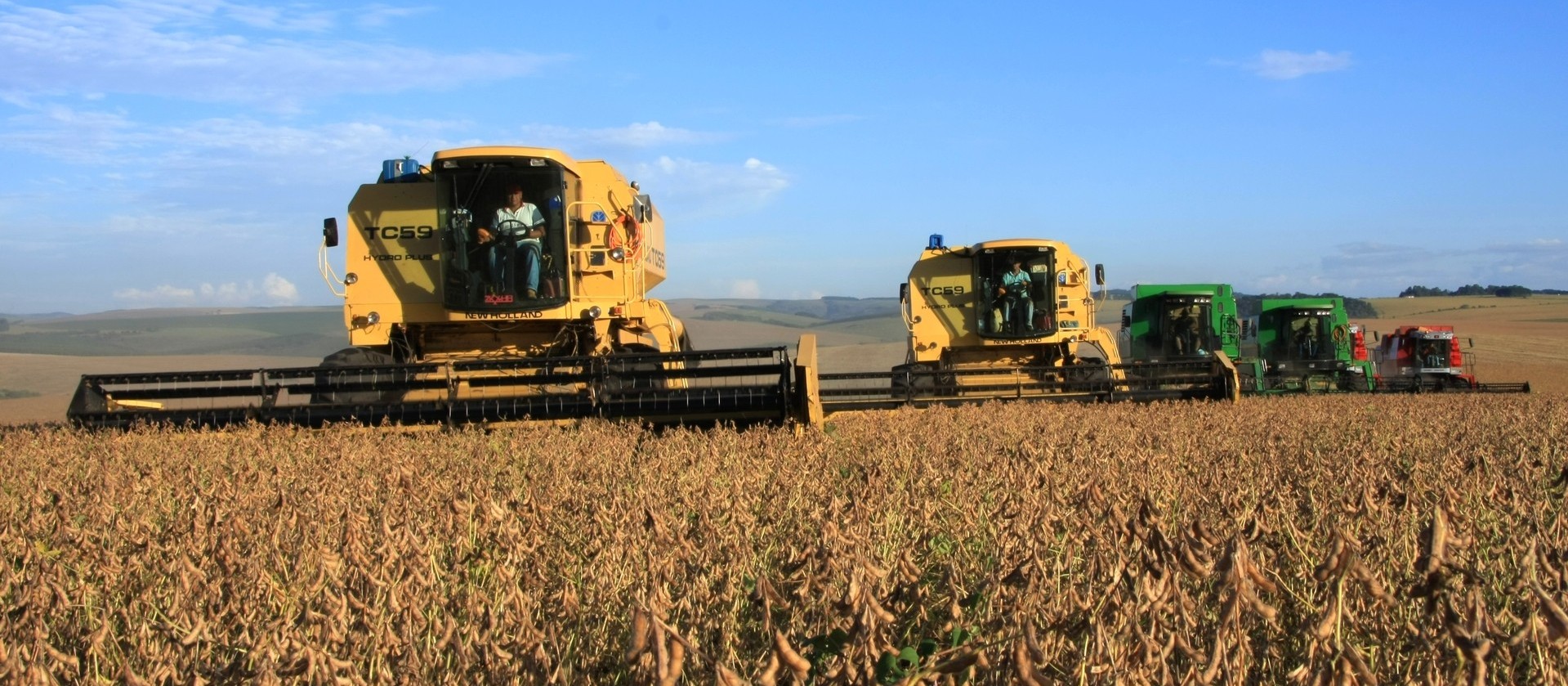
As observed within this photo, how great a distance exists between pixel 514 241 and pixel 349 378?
1604 millimetres

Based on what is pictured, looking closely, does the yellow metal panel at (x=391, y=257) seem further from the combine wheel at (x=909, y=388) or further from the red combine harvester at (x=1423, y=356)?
the red combine harvester at (x=1423, y=356)

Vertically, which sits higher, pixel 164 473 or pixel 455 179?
pixel 455 179

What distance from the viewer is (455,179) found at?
949 cm

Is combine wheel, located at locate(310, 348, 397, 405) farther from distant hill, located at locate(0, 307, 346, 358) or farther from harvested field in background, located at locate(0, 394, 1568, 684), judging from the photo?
distant hill, located at locate(0, 307, 346, 358)

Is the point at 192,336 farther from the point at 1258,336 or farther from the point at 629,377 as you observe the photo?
the point at 629,377

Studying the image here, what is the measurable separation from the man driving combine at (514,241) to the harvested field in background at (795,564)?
3.27 metres

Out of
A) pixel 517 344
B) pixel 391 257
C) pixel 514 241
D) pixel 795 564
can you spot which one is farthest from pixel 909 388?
pixel 795 564

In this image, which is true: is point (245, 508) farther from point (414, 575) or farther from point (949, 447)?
point (949, 447)

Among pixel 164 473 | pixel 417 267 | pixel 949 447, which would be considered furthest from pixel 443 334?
pixel 949 447

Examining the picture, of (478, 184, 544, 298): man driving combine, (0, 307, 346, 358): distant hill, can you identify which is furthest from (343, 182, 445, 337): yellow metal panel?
(0, 307, 346, 358): distant hill

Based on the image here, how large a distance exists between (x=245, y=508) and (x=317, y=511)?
32cm

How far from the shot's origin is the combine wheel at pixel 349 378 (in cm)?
811

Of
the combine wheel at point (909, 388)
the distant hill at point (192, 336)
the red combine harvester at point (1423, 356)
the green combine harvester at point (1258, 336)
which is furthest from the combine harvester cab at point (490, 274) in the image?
the distant hill at point (192, 336)

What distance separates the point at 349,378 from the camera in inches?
336
